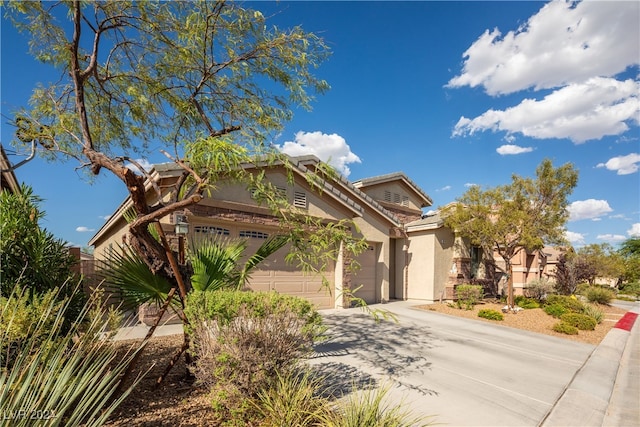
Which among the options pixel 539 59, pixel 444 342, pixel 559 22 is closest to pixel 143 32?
pixel 444 342

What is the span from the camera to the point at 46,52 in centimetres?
636

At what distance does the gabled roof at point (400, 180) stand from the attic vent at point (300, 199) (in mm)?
6590

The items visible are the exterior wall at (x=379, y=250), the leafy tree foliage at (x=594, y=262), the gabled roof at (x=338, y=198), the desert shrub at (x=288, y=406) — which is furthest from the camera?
the leafy tree foliage at (x=594, y=262)

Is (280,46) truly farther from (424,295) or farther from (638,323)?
(638,323)

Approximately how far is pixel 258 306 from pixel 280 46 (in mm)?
4954

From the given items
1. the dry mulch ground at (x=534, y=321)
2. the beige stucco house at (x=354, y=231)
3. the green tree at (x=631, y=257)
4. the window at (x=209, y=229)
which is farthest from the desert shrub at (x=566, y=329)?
the green tree at (x=631, y=257)

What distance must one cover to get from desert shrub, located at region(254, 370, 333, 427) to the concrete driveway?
122 cm

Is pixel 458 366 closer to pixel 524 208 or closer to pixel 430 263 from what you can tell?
pixel 430 263

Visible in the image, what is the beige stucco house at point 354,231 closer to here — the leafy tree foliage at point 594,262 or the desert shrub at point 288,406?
the desert shrub at point 288,406

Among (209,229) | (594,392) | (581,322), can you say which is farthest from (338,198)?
(581,322)

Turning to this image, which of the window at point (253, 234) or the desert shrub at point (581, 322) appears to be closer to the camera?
the desert shrub at point (581, 322)

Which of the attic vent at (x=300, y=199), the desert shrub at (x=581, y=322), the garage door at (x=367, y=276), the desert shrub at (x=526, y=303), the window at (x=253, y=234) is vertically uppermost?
the attic vent at (x=300, y=199)

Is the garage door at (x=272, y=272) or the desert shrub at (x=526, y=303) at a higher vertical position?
the garage door at (x=272, y=272)

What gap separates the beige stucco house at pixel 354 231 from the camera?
9891 mm
